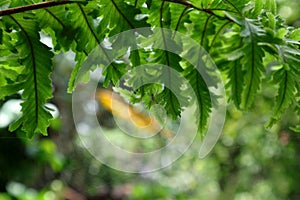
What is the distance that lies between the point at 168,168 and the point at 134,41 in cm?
399

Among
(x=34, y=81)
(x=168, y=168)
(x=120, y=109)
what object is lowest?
(x=168, y=168)

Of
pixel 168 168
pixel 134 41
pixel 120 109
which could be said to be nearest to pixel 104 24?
pixel 134 41

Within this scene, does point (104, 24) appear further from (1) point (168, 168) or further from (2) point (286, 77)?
(1) point (168, 168)

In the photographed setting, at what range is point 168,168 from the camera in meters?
4.46

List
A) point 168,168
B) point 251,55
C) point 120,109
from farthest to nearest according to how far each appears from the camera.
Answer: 1. point 168,168
2. point 120,109
3. point 251,55

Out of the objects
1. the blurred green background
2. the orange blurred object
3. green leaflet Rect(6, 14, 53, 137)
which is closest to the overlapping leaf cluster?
green leaflet Rect(6, 14, 53, 137)

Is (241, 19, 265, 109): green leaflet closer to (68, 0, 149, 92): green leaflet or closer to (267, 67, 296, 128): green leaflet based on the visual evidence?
(267, 67, 296, 128): green leaflet

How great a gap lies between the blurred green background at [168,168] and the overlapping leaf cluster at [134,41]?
149 cm

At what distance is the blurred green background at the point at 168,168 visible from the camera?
2664 mm

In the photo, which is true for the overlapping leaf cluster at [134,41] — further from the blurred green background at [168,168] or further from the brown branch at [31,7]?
the blurred green background at [168,168]

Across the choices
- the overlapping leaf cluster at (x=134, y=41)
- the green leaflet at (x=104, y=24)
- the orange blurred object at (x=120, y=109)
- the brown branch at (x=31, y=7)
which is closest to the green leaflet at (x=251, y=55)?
the overlapping leaf cluster at (x=134, y=41)

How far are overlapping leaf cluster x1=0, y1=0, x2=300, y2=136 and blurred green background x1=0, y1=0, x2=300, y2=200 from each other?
4.88 feet

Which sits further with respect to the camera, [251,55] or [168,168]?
[168,168]

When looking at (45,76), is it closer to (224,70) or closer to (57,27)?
(57,27)
